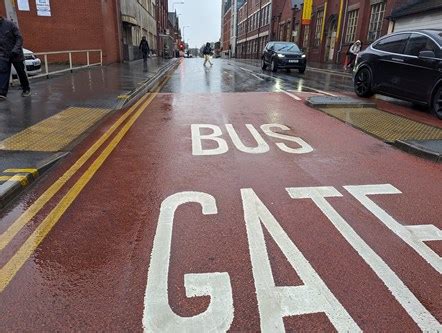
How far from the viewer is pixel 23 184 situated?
4156mm

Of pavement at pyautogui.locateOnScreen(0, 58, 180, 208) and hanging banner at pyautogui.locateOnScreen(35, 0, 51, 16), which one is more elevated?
hanging banner at pyautogui.locateOnScreen(35, 0, 51, 16)

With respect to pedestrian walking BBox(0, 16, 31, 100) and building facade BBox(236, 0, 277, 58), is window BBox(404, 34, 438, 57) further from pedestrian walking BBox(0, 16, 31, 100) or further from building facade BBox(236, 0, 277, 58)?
building facade BBox(236, 0, 277, 58)

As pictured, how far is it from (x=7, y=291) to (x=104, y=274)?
0.62m

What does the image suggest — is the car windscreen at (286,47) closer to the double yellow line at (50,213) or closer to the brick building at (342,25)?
the brick building at (342,25)

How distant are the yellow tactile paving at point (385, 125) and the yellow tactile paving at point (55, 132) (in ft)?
17.4

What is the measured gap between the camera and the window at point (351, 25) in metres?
28.2

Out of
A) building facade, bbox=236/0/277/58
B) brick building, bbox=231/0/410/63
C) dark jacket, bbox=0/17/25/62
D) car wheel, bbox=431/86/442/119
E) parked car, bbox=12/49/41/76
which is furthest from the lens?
building facade, bbox=236/0/277/58

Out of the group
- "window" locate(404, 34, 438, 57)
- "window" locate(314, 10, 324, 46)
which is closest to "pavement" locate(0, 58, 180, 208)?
"window" locate(404, 34, 438, 57)

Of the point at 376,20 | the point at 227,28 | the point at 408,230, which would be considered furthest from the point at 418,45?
the point at 227,28

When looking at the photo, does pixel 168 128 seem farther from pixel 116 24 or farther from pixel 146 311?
pixel 116 24

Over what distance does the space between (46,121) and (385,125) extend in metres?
6.63

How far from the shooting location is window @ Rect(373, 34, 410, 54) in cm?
943

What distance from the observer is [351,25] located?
28.9 metres

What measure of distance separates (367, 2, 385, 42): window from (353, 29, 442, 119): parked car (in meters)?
→ 16.7
